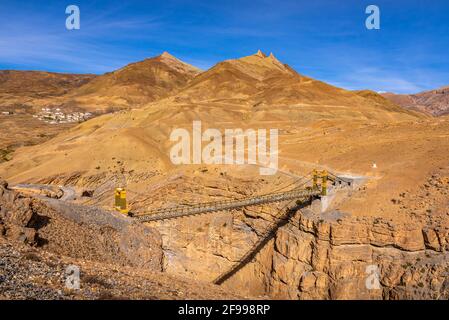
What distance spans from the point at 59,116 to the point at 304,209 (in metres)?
103

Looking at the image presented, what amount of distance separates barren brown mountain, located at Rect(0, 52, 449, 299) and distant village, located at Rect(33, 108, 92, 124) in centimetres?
6197

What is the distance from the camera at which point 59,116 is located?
110m

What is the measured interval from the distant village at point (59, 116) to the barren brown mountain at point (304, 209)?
203 ft

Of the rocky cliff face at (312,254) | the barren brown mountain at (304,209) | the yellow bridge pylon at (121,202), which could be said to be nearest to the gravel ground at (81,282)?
the barren brown mountain at (304,209)

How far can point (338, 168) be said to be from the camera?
88.2 feet

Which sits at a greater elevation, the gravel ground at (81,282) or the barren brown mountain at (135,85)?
the barren brown mountain at (135,85)

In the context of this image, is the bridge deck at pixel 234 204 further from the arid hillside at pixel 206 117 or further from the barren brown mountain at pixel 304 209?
the arid hillside at pixel 206 117

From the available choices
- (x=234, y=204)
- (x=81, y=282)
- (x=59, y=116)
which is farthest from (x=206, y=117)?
(x=59, y=116)

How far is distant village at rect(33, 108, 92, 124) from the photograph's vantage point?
104938mm

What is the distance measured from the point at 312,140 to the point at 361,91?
235 ft

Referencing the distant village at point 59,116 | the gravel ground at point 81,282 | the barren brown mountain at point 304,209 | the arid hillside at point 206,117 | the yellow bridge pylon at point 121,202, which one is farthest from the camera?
the distant village at point 59,116

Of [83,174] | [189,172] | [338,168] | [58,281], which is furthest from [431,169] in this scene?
[83,174]

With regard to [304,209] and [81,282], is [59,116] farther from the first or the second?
[81,282]

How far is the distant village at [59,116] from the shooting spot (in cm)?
10494
